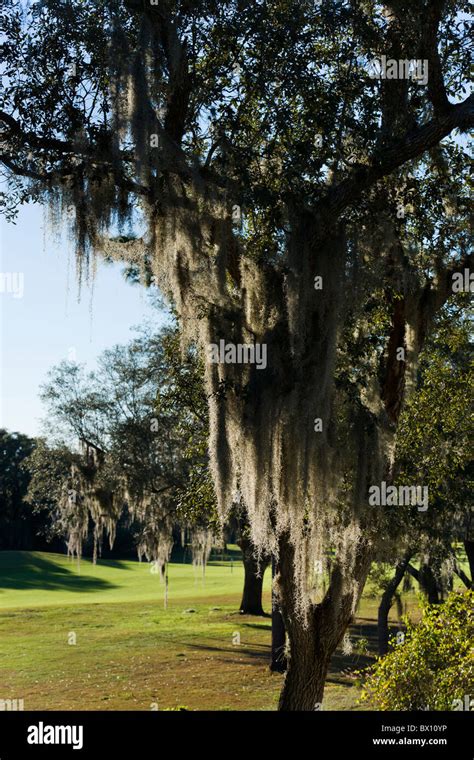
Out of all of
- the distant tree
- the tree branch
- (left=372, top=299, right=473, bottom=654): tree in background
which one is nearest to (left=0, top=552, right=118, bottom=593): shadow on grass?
the distant tree

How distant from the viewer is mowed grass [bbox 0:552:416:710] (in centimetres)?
1587

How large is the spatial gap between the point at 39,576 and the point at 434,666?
112 feet

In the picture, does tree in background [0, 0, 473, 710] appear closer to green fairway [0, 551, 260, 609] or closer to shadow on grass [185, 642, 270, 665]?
shadow on grass [185, 642, 270, 665]

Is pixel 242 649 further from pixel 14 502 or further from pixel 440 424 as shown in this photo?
pixel 14 502

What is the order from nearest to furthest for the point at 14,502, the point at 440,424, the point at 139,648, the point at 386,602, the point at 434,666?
the point at 434,666 < the point at 440,424 < the point at 386,602 < the point at 139,648 < the point at 14,502

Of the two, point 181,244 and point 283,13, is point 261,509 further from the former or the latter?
point 283,13

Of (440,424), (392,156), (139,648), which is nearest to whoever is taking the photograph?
(392,156)

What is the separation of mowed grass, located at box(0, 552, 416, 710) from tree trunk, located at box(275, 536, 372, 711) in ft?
12.3

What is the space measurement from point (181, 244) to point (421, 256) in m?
3.06

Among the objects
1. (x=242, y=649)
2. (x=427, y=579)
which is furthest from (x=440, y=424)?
→ (x=242, y=649)

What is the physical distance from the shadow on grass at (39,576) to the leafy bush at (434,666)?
29686 mm

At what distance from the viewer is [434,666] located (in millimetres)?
7262

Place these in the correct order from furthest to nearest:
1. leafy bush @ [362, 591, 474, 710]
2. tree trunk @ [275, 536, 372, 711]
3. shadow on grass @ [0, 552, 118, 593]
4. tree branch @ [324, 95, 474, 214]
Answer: shadow on grass @ [0, 552, 118, 593], tree trunk @ [275, 536, 372, 711], tree branch @ [324, 95, 474, 214], leafy bush @ [362, 591, 474, 710]

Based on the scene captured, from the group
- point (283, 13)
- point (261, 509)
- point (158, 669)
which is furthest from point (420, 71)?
point (158, 669)
